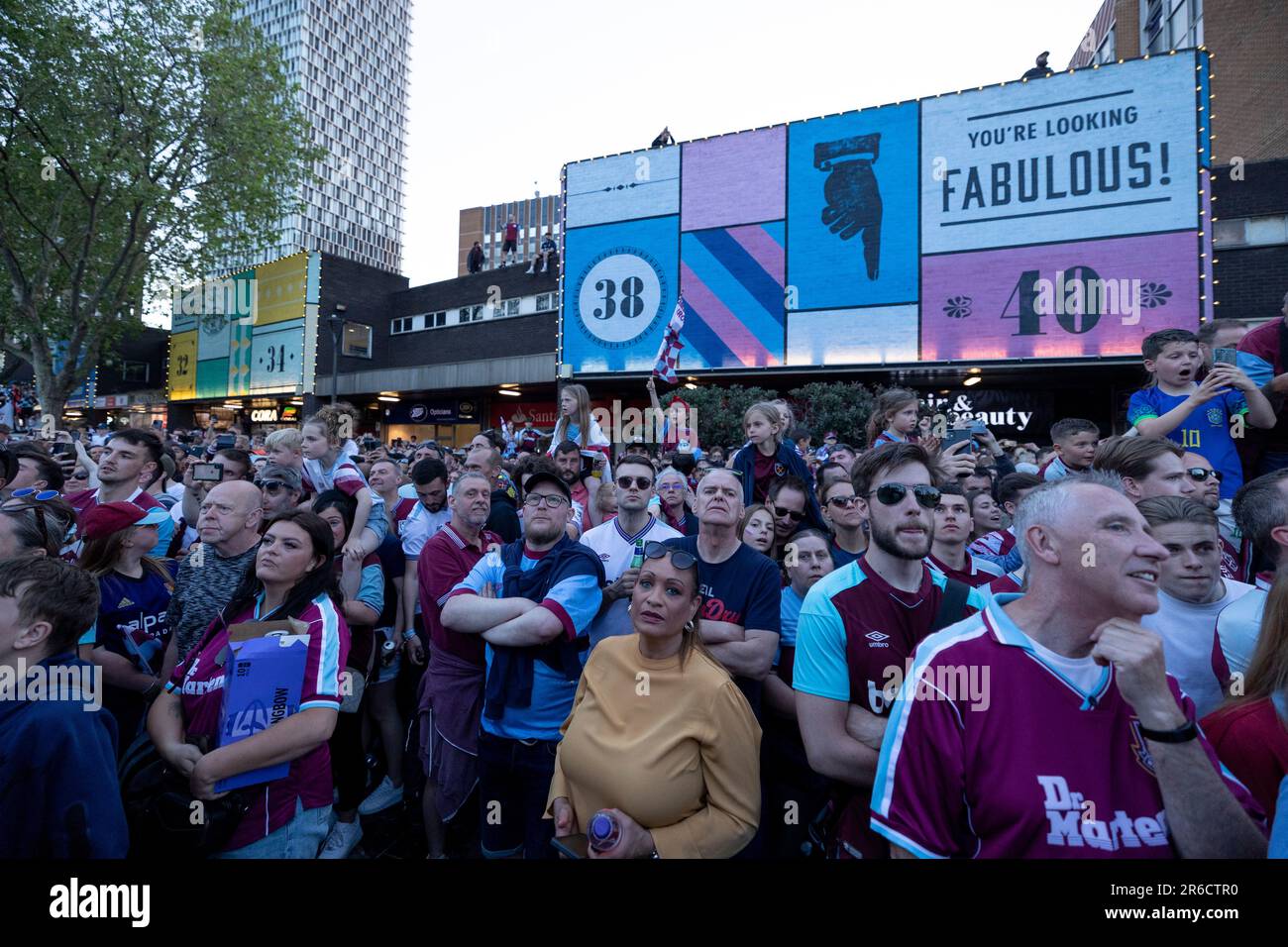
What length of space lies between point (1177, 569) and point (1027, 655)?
4.42 feet

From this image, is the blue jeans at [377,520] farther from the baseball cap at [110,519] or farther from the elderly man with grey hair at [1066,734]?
the elderly man with grey hair at [1066,734]

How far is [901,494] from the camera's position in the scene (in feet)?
8.77

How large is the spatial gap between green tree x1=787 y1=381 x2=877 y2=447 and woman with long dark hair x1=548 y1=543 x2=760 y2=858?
49.4ft

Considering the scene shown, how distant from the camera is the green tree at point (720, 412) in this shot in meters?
17.2

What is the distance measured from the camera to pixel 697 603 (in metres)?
2.77

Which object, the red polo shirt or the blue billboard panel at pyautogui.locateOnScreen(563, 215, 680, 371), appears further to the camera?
the blue billboard panel at pyautogui.locateOnScreen(563, 215, 680, 371)

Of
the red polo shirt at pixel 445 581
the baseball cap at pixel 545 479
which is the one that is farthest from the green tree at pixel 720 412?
the baseball cap at pixel 545 479

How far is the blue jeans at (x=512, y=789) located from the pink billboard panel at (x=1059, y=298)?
1845 centimetres

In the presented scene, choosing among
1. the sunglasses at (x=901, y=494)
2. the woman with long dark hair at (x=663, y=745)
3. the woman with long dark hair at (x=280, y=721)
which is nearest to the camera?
the woman with long dark hair at (x=663, y=745)

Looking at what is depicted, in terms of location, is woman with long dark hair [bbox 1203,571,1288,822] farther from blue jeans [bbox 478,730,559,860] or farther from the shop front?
the shop front

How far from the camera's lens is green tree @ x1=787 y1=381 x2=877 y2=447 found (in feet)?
56.0

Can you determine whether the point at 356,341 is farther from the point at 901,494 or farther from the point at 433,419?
the point at 901,494

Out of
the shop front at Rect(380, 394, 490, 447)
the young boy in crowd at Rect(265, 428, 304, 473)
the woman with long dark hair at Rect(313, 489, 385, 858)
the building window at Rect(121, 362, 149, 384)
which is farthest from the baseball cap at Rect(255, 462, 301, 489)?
the building window at Rect(121, 362, 149, 384)

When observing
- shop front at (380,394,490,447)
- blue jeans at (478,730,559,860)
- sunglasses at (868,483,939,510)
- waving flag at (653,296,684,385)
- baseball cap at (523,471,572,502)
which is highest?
shop front at (380,394,490,447)
